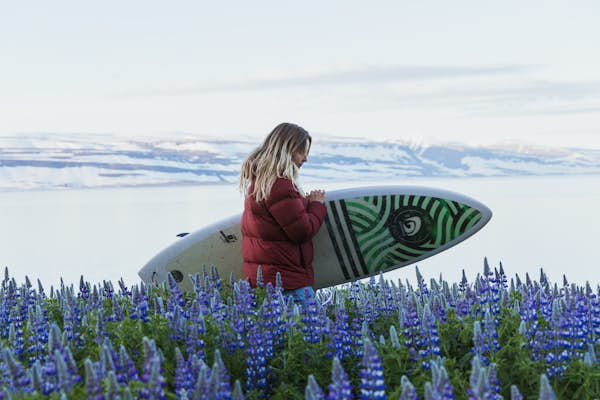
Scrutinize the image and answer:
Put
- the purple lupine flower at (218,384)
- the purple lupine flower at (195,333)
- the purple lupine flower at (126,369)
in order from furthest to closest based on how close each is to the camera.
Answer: the purple lupine flower at (195,333)
the purple lupine flower at (126,369)
the purple lupine flower at (218,384)

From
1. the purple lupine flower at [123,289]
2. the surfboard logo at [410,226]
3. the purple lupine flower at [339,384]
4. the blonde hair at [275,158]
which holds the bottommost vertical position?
the purple lupine flower at [123,289]

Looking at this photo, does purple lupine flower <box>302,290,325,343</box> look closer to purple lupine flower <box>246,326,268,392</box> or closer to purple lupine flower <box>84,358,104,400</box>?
purple lupine flower <box>246,326,268,392</box>

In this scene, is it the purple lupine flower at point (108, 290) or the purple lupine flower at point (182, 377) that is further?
the purple lupine flower at point (108, 290)

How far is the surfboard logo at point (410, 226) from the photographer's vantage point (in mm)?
8617

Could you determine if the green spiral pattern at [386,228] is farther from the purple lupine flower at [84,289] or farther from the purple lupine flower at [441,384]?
the purple lupine flower at [441,384]

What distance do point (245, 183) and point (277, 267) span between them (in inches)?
31.8

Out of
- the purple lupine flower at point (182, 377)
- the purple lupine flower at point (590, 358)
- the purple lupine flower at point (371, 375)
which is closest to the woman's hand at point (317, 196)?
the purple lupine flower at point (590, 358)

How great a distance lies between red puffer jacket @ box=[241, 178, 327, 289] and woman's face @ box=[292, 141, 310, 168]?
0.25 meters

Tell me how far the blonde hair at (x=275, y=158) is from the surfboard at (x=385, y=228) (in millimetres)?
1588

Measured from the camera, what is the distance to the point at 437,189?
8906 millimetres

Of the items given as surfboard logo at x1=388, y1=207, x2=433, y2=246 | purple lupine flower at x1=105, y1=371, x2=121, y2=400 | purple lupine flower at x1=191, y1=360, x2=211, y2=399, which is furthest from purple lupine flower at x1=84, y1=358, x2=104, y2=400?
surfboard logo at x1=388, y1=207, x2=433, y2=246

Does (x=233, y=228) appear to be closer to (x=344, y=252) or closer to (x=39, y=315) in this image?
(x=344, y=252)

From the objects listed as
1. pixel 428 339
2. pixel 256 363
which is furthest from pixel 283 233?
pixel 428 339

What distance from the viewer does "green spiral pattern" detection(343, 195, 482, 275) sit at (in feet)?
28.2
